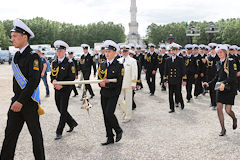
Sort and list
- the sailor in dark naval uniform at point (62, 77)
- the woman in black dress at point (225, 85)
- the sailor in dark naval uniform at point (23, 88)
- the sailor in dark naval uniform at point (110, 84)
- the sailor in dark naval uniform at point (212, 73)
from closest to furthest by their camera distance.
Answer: the sailor in dark naval uniform at point (23, 88) < the sailor in dark naval uniform at point (110, 84) < the sailor in dark naval uniform at point (62, 77) < the woman in black dress at point (225, 85) < the sailor in dark naval uniform at point (212, 73)

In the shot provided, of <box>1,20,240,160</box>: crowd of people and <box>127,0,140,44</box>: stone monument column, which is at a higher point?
<box>127,0,140,44</box>: stone monument column

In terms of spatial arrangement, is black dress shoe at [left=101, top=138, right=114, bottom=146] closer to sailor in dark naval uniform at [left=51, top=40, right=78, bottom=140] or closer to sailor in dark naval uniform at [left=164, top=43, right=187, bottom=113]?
sailor in dark naval uniform at [left=51, top=40, right=78, bottom=140]

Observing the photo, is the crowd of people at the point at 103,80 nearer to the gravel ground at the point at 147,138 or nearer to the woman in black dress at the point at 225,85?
the woman in black dress at the point at 225,85

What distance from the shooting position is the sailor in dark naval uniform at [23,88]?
3.67m

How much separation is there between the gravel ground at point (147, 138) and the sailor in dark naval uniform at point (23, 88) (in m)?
1.05

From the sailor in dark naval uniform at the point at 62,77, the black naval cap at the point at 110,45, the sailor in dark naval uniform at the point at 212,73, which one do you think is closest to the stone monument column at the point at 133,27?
the sailor in dark naval uniform at the point at 212,73

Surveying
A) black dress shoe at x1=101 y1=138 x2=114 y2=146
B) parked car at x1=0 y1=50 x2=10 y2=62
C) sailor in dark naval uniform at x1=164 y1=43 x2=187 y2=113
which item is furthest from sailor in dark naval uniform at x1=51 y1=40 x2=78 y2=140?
parked car at x1=0 y1=50 x2=10 y2=62

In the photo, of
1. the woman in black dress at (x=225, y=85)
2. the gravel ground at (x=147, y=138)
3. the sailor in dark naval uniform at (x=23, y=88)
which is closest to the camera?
the sailor in dark naval uniform at (x=23, y=88)

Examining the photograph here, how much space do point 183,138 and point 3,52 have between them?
143ft

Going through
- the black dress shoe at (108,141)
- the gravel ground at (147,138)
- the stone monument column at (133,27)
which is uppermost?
the stone monument column at (133,27)

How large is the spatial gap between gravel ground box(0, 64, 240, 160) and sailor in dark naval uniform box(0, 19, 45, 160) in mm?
1048

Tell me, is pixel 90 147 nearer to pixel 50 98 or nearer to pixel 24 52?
pixel 24 52

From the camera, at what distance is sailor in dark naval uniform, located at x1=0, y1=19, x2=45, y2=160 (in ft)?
12.1

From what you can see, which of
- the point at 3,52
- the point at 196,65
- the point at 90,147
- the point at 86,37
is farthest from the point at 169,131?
the point at 86,37
